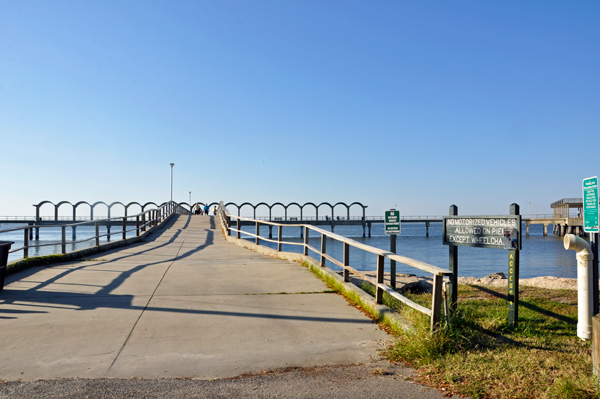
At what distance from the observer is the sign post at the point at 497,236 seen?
5.47 meters

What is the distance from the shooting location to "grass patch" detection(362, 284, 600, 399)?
11.4ft

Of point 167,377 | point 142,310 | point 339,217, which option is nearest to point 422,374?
point 167,377

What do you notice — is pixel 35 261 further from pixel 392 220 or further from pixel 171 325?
pixel 392 220

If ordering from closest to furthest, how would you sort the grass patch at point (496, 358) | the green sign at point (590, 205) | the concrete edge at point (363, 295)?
the grass patch at point (496, 358)
the concrete edge at point (363, 295)
the green sign at point (590, 205)

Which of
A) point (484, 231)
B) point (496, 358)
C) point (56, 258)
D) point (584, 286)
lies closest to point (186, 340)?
point (496, 358)

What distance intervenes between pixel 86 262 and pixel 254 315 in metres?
6.97

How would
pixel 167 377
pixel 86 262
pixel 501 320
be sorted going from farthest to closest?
1. pixel 86 262
2. pixel 501 320
3. pixel 167 377

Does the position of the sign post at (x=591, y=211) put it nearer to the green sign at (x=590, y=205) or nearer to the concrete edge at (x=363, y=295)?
the green sign at (x=590, y=205)

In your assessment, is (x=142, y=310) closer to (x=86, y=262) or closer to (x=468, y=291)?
(x=86, y=262)

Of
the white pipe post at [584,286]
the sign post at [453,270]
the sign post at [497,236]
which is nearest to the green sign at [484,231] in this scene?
the sign post at [497,236]

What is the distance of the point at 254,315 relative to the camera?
5867 mm

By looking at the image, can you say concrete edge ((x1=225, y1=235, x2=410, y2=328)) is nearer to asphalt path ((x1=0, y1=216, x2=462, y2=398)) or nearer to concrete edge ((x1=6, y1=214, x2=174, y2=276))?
asphalt path ((x1=0, y1=216, x2=462, y2=398))

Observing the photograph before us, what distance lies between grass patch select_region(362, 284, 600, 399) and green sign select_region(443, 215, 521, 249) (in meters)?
0.98

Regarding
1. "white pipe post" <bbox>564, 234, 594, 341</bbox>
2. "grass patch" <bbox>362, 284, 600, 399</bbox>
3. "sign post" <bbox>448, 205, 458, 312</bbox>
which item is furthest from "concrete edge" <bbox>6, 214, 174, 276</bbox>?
"white pipe post" <bbox>564, 234, 594, 341</bbox>
